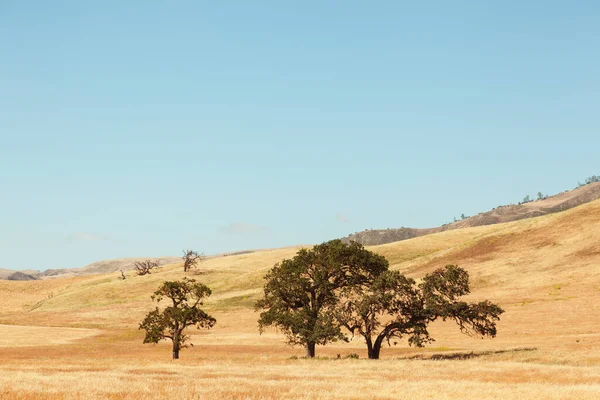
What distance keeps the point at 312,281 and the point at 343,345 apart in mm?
14164

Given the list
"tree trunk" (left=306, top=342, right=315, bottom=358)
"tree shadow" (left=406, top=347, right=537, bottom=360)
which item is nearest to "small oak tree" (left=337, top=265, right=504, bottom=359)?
"tree shadow" (left=406, top=347, right=537, bottom=360)

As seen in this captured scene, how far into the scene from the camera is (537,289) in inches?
3846

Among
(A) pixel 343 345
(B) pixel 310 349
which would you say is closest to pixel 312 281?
(B) pixel 310 349

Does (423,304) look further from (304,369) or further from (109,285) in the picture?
(109,285)

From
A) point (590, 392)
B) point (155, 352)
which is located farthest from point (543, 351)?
point (155, 352)

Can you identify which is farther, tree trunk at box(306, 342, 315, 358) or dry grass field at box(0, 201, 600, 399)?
tree trunk at box(306, 342, 315, 358)

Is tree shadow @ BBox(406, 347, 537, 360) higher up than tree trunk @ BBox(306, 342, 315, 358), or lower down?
lower down

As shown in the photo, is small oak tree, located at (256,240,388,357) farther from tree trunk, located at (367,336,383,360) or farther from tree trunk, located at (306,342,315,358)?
tree trunk, located at (367,336,383,360)

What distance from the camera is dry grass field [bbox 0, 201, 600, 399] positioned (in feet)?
90.4

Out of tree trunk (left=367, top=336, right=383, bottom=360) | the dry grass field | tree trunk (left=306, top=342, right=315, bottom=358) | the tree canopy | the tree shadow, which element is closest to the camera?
the dry grass field

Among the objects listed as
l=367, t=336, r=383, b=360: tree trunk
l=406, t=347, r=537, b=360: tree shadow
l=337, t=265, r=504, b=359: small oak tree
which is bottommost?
l=406, t=347, r=537, b=360: tree shadow

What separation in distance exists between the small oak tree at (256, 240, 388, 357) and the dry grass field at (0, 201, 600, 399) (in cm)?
318

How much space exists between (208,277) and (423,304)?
109049 mm

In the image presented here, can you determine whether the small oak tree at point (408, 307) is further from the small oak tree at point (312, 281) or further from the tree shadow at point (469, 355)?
the small oak tree at point (312, 281)
